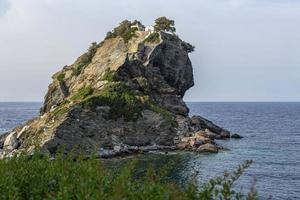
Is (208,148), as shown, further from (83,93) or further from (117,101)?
(83,93)

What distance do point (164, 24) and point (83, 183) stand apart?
95135mm

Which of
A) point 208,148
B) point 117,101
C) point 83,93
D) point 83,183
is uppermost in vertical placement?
point 83,93

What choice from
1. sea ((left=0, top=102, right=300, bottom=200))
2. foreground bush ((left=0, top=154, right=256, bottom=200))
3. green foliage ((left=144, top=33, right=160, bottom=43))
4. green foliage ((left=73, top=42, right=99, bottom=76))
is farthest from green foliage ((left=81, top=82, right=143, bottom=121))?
foreground bush ((left=0, top=154, right=256, bottom=200))

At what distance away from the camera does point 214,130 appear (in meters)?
105

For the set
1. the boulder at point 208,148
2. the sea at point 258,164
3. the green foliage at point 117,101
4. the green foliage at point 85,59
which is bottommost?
the sea at point 258,164

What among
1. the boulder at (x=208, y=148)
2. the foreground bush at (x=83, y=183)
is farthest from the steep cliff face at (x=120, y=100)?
the foreground bush at (x=83, y=183)

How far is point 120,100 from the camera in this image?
3278 inches

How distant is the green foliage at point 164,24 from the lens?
104m

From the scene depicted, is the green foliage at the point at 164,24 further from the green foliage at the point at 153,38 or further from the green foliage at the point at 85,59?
the green foliage at the point at 85,59

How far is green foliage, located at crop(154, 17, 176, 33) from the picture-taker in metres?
104

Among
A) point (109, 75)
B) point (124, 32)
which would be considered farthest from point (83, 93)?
point (124, 32)

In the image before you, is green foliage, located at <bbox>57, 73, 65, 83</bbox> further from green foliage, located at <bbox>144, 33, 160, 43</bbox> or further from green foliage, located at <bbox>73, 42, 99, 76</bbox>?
green foliage, located at <bbox>144, 33, 160, 43</bbox>

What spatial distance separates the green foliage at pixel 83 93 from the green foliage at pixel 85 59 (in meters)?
12.9

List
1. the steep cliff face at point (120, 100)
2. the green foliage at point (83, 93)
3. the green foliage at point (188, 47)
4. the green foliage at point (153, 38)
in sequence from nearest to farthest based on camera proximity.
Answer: the steep cliff face at point (120, 100) → the green foliage at point (83, 93) → the green foliage at point (153, 38) → the green foliage at point (188, 47)
